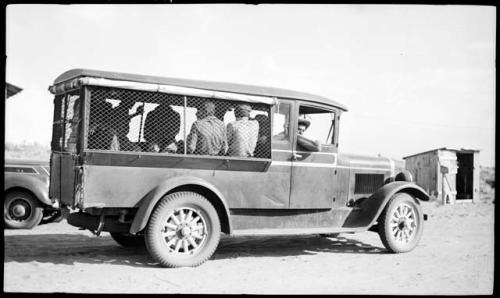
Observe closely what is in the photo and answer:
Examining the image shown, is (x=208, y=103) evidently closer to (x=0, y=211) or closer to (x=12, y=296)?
(x=0, y=211)

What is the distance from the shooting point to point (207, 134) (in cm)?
618

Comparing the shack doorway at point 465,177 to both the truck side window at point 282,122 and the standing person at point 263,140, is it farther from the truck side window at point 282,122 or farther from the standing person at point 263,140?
the standing person at point 263,140

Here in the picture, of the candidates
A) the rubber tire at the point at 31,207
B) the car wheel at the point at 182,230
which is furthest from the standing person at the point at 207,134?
the rubber tire at the point at 31,207

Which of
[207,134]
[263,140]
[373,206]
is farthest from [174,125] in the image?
[373,206]

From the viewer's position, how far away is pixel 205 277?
5449 millimetres

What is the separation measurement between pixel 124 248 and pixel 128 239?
14 centimetres

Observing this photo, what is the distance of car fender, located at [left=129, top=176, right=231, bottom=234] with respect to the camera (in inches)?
220

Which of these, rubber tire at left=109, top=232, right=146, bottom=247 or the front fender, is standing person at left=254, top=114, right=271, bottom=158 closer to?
the front fender

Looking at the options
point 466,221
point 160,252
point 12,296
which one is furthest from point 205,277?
point 466,221

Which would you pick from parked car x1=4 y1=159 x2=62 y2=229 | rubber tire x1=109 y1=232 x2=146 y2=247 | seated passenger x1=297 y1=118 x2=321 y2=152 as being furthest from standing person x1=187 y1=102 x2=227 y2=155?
parked car x1=4 y1=159 x2=62 y2=229

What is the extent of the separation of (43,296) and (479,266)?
16.9ft

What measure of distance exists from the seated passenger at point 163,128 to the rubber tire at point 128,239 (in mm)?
1689

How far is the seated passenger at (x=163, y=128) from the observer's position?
608cm

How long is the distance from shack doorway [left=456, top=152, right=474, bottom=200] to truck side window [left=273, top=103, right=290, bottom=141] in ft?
40.0
